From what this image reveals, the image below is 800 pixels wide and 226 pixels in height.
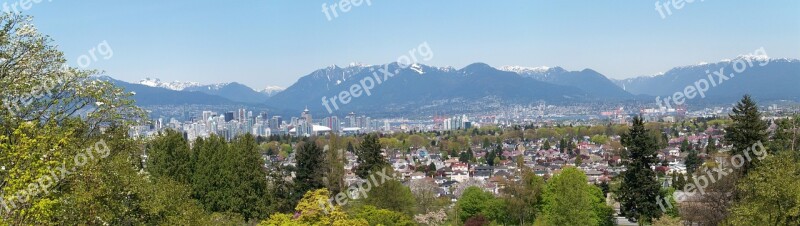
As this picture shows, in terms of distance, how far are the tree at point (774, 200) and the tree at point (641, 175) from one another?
777 centimetres

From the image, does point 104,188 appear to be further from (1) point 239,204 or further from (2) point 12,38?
(1) point 239,204

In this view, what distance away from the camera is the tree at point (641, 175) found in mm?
21969

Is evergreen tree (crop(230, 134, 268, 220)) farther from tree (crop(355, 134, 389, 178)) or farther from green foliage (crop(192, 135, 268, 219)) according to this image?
tree (crop(355, 134, 389, 178))

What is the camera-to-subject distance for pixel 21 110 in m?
9.57

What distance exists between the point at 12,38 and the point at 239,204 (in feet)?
44.5

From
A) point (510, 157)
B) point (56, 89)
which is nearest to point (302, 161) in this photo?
point (56, 89)

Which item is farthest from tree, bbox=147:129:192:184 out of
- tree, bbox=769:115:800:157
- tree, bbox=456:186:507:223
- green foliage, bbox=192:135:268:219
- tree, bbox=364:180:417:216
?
tree, bbox=769:115:800:157

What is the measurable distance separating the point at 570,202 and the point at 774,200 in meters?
12.4

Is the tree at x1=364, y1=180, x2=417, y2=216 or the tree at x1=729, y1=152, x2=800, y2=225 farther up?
the tree at x1=729, y1=152, x2=800, y2=225

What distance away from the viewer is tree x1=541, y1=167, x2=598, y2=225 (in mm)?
25625

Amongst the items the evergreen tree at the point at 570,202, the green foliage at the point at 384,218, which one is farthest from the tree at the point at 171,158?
the evergreen tree at the point at 570,202

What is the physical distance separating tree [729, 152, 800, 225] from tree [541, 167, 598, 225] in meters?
11.6

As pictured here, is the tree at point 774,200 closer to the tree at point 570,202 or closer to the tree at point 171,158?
the tree at point 570,202

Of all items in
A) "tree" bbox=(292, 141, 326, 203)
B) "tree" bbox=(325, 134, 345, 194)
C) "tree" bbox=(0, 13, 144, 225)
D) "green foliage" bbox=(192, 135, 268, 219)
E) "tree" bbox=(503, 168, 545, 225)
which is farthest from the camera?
"tree" bbox=(503, 168, 545, 225)
